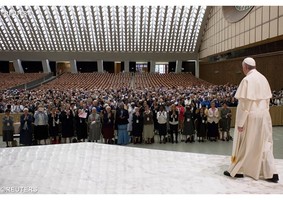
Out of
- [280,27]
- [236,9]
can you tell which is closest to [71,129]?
[280,27]

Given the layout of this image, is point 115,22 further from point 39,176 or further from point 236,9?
point 39,176

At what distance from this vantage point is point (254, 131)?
451cm

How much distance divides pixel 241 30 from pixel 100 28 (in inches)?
776

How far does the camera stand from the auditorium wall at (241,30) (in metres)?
17.5

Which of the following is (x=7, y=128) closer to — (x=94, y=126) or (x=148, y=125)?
(x=94, y=126)

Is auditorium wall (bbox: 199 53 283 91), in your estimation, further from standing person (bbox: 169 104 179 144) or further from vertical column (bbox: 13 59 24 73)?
vertical column (bbox: 13 59 24 73)

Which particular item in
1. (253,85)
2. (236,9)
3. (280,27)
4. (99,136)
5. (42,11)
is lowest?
(99,136)

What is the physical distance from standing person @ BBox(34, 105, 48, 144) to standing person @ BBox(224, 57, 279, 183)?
23.5 feet

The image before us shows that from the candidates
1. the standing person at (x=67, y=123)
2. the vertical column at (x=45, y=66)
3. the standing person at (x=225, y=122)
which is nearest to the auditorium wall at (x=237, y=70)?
the standing person at (x=225, y=122)

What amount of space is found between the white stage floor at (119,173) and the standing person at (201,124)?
4541 millimetres

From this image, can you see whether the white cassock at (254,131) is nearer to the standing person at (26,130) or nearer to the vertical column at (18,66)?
the standing person at (26,130)

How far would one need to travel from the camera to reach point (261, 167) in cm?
456

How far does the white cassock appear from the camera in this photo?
4.49 meters

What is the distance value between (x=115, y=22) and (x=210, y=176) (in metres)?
34.4
